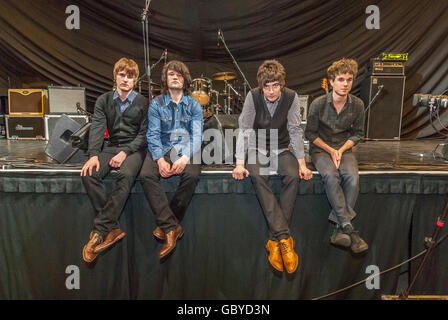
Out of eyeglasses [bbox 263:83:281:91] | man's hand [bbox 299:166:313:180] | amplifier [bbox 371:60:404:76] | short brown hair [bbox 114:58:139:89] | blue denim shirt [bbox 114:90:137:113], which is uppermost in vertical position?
amplifier [bbox 371:60:404:76]

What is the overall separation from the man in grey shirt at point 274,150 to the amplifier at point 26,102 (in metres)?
3.90

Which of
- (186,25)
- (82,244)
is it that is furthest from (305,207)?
(186,25)

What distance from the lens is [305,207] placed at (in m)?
2.13

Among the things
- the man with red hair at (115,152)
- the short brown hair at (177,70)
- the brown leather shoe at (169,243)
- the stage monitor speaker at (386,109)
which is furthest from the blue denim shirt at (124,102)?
the stage monitor speaker at (386,109)

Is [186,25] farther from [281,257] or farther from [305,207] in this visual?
[281,257]

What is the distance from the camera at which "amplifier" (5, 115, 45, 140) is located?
439cm

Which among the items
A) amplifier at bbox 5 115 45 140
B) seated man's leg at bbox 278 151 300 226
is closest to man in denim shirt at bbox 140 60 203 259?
seated man's leg at bbox 278 151 300 226

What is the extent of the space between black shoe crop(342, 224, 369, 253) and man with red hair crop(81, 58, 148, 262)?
1513 millimetres

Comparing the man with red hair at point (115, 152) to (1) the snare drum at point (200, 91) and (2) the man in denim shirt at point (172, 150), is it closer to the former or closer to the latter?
(2) the man in denim shirt at point (172, 150)

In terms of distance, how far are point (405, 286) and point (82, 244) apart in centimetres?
261

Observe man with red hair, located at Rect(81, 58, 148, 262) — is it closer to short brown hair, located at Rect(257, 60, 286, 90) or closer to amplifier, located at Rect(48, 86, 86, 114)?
short brown hair, located at Rect(257, 60, 286, 90)

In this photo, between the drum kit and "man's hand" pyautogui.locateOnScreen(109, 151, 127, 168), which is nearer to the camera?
"man's hand" pyautogui.locateOnScreen(109, 151, 127, 168)

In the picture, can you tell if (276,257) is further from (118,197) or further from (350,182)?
(118,197)

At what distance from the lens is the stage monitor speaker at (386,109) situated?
402 centimetres
